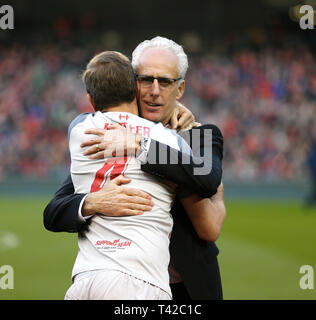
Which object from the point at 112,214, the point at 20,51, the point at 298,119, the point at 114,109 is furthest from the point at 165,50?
the point at 20,51

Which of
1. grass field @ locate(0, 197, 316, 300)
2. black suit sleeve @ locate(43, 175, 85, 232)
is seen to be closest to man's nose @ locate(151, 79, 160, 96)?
black suit sleeve @ locate(43, 175, 85, 232)

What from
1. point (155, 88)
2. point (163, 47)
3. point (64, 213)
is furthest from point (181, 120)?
point (64, 213)

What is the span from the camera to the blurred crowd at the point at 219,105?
20.4 m

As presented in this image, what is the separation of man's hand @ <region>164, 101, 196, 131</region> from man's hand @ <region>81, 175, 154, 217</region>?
21.4 inches

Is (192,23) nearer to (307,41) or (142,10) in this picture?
(142,10)

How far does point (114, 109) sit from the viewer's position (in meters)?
2.78

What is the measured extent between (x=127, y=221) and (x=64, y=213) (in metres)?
0.35

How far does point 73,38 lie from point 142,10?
130 inches

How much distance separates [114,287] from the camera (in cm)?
254

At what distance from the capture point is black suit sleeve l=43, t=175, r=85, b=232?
2.77m

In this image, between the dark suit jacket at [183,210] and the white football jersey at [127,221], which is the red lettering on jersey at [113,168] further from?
the dark suit jacket at [183,210]

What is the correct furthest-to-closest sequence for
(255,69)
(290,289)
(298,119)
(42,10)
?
(42,10) → (255,69) → (298,119) → (290,289)

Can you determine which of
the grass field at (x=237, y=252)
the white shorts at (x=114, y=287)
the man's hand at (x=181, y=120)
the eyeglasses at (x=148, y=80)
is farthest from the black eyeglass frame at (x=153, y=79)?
the grass field at (x=237, y=252)

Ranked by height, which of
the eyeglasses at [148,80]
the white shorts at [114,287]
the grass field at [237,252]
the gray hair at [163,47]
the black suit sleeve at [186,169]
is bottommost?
the grass field at [237,252]
